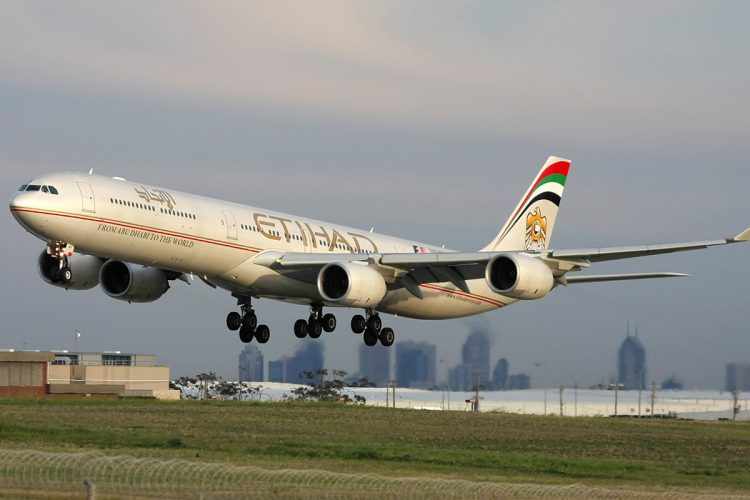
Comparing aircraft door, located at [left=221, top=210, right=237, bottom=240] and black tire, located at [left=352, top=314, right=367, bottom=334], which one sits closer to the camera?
aircraft door, located at [left=221, top=210, right=237, bottom=240]

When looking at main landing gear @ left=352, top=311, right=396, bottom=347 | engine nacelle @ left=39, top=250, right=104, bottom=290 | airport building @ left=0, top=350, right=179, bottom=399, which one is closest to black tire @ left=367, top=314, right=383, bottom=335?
main landing gear @ left=352, top=311, right=396, bottom=347

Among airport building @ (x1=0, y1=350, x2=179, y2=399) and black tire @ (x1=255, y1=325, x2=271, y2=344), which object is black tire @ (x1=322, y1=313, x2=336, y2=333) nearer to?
black tire @ (x1=255, y1=325, x2=271, y2=344)

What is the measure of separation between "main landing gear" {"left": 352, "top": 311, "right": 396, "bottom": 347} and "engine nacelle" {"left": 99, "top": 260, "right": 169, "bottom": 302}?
828cm

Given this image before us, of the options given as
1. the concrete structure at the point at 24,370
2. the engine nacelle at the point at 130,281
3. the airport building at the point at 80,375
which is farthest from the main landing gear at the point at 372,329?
the concrete structure at the point at 24,370

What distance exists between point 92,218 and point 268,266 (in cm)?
855

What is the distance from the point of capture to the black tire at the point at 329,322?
53688 mm

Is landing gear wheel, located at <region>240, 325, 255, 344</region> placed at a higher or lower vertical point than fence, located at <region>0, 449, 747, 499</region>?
higher

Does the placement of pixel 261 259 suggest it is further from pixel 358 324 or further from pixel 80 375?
pixel 80 375

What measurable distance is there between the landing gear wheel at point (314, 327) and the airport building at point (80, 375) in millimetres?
37006

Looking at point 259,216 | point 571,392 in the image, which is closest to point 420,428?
point 259,216

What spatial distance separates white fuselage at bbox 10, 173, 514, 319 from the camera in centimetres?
4156

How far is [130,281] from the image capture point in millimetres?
52000

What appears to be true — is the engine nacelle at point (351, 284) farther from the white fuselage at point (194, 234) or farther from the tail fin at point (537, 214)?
the tail fin at point (537, 214)

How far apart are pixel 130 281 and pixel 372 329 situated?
10175mm
